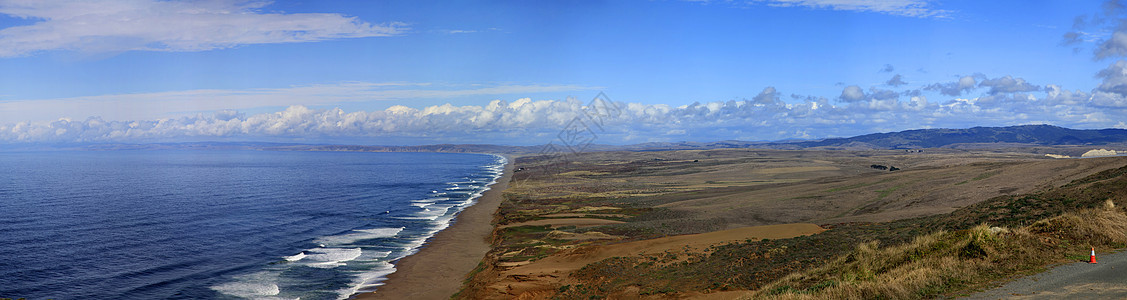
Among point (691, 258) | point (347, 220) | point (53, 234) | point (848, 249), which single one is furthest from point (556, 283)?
point (53, 234)

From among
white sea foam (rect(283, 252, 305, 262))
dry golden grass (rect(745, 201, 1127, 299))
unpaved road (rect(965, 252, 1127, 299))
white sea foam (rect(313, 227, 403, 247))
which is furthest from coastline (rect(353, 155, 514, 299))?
A: unpaved road (rect(965, 252, 1127, 299))

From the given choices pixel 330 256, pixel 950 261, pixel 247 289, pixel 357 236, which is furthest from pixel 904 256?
pixel 357 236

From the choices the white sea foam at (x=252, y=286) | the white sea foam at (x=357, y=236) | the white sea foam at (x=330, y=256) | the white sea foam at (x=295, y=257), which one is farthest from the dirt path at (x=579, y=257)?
the white sea foam at (x=357, y=236)

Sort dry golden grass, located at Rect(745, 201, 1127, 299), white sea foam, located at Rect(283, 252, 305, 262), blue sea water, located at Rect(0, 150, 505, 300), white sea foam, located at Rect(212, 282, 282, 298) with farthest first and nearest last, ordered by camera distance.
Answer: white sea foam, located at Rect(283, 252, 305, 262)
blue sea water, located at Rect(0, 150, 505, 300)
white sea foam, located at Rect(212, 282, 282, 298)
dry golden grass, located at Rect(745, 201, 1127, 299)

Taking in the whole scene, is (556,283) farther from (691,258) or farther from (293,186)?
(293,186)

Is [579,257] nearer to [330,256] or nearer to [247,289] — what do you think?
[247,289]

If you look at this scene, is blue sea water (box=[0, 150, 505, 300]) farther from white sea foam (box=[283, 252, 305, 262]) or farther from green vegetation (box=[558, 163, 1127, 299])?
green vegetation (box=[558, 163, 1127, 299])
